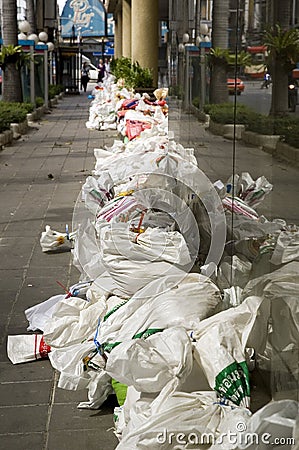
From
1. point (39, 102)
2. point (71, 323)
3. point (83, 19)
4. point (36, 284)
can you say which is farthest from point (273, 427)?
point (83, 19)

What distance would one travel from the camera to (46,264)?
7.04 metres

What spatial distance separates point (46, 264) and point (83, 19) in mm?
51709

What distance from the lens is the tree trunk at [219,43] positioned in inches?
180

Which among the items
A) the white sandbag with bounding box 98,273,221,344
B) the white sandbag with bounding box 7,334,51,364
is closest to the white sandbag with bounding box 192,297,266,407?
the white sandbag with bounding box 98,273,221,344

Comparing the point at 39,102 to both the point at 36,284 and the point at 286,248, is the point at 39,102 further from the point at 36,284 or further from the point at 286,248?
the point at 286,248

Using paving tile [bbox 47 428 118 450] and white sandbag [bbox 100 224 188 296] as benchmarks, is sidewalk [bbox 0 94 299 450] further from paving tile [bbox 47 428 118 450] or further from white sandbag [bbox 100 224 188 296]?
white sandbag [bbox 100 224 188 296]

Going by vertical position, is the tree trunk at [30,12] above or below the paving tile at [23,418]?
above

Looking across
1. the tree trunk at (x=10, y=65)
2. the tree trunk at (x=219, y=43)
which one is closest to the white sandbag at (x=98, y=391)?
the tree trunk at (x=219, y=43)

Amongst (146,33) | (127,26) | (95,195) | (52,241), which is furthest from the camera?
(127,26)

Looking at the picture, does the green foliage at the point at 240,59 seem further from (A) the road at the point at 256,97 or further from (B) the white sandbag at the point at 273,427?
(B) the white sandbag at the point at 273,427

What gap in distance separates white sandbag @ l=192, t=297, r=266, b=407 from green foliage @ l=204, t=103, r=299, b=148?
0.75 metres

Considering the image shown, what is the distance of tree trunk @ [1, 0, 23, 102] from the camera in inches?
951

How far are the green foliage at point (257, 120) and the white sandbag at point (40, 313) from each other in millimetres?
1570

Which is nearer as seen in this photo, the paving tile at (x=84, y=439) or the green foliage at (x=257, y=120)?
the green foliage at (x=257, y=120)
